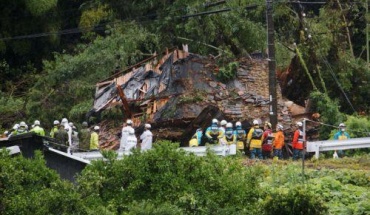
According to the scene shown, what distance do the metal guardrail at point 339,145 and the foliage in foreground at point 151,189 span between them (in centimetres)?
910

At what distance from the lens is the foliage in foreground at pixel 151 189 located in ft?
70.1

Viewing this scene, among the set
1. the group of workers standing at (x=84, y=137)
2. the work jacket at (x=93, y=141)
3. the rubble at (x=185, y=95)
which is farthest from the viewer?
the rubble at (x=185, y=95)

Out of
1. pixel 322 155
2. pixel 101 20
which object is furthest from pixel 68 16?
pixel 322 155

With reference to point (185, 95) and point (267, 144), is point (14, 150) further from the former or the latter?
point (185, 95)

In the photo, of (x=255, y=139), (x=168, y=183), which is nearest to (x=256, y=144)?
(x=255, y=139)

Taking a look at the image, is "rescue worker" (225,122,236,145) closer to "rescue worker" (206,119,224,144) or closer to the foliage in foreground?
"rescue worker" (206,119,224,144)

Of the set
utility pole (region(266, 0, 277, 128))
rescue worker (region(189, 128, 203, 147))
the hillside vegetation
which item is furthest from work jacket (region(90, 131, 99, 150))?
the hillside vegetation

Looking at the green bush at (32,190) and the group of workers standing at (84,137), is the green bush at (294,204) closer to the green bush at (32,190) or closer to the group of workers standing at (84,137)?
the green bush at (32,190)

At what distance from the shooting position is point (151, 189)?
2214cm

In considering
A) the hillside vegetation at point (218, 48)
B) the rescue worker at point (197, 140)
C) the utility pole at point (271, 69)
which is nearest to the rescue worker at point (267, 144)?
the rescue worker at point (197, 140)

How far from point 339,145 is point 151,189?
36.0ft

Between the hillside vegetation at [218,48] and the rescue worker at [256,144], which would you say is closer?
the rescue worker at [256,144]

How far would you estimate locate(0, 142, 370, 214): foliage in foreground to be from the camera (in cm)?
2138

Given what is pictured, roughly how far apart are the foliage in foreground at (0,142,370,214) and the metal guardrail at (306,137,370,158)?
29.9 feet
